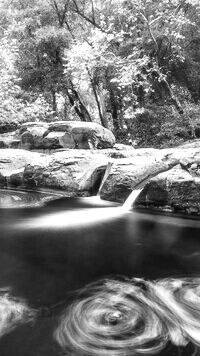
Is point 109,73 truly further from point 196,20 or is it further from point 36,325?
point 36,325

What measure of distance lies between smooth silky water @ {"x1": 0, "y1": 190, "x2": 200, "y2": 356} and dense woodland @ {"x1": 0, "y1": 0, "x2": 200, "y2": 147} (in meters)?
9.69

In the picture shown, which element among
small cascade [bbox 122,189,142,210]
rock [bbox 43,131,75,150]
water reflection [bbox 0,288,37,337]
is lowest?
water reflection [bbox 0,288,37,337]

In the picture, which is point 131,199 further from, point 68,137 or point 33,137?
point 33,137

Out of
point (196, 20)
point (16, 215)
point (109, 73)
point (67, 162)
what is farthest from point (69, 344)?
point (196, 20)

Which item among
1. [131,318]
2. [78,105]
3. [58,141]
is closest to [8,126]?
[78,105]

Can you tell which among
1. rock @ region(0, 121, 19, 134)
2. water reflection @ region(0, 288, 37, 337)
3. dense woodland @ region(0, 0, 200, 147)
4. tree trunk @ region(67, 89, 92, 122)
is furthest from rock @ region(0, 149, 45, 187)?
tree trunk @ region(67, 89, 92, 122)

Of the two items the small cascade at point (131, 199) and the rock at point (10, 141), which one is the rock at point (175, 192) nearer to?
the small cascade at point (131, 199)

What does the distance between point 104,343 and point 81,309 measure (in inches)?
22.4

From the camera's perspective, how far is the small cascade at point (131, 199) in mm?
7238

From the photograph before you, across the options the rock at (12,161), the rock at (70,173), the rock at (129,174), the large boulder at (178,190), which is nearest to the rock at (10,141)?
the rock at (12,161)

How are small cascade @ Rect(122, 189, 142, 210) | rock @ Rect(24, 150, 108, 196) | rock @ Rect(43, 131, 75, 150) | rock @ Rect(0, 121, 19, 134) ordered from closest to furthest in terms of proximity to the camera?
small cascade @ Rect(122, 189, 142, 210) < rock @ Rect(24, 150, 108, 196) < rock @ Rect(43, 131, 75, 150) < rock @ Rect(0, 121, 19, 134)

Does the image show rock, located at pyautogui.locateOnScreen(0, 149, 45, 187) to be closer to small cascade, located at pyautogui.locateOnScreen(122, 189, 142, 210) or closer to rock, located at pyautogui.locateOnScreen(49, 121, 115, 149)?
rock, located at pyautogui.locateOnScreen(49, 121, 115, 149)

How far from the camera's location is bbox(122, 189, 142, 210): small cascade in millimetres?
7238

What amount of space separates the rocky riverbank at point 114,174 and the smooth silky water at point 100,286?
655 mm
